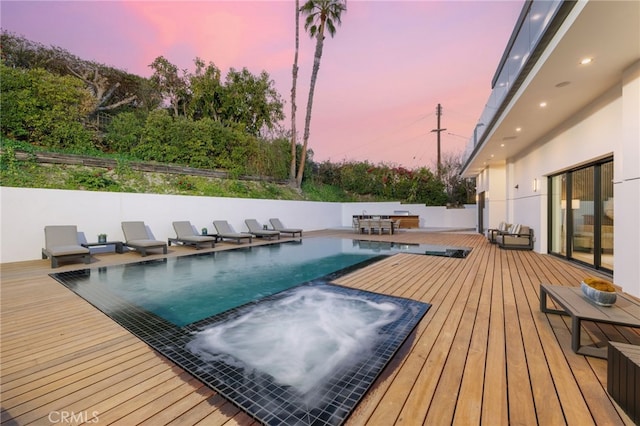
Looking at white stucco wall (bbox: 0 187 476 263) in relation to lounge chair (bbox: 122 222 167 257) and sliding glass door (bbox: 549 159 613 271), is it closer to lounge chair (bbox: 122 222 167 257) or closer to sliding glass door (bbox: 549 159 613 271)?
lounge chair (bbox: 122 222 167 257)

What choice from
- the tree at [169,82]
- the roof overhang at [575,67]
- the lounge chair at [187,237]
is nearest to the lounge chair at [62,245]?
the lounge chair at [187,237]

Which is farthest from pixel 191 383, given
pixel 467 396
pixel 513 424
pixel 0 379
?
pixel 513 424

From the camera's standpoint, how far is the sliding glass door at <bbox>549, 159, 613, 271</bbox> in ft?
14.6

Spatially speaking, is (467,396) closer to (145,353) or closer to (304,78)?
(145,353)

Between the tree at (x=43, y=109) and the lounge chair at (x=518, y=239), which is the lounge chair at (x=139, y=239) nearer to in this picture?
the tree at (x=43, y=109)

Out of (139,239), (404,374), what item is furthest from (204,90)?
(404,374)

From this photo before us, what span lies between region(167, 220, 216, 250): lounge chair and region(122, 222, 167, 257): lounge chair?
0.75 metres

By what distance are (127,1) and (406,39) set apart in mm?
10539

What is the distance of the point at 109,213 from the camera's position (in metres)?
7.33

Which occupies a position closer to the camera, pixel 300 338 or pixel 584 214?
pixel 300 338

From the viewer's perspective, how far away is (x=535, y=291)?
3.64m

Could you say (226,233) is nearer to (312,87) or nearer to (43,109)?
(43,109)

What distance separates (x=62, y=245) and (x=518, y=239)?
36.2 feet

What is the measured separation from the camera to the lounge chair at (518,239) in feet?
23.8
